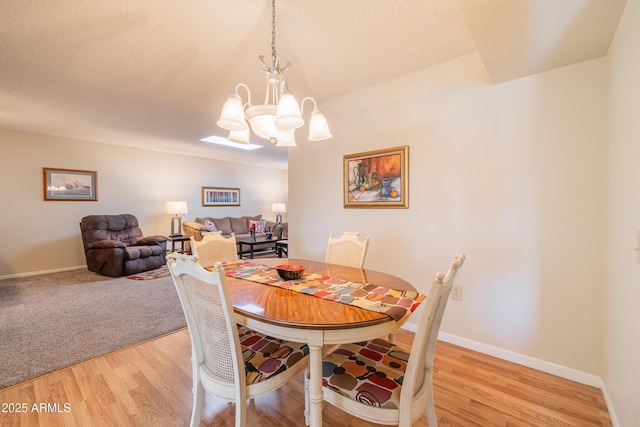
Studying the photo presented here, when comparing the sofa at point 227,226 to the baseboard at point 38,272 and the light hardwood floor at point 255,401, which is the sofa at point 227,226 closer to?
the baseboard at point 38,272

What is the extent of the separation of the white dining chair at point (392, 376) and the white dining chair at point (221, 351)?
0.22 meters

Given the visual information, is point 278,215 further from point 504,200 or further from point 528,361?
point 528,361

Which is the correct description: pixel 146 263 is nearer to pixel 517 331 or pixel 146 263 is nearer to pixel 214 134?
pixel 214 134

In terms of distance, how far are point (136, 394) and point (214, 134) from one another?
3.81m

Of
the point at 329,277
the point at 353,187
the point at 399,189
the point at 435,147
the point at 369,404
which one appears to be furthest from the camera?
the point at 353,187

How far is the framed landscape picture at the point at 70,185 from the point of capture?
14.7 ft

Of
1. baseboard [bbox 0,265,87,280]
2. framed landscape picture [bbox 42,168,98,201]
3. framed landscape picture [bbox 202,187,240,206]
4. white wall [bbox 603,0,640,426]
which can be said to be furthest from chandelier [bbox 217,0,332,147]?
framed landscape picture [bbox 202,187,240,206]

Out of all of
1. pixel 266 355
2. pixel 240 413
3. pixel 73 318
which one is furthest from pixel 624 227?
pixel 73 318

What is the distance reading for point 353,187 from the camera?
9.23ft

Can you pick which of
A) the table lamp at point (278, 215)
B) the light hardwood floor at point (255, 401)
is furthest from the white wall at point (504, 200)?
the table lamp at point (278, 215)

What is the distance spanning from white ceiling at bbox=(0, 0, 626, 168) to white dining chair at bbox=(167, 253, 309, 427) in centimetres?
159

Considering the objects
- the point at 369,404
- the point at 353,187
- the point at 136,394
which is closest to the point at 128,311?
the point at 136,394

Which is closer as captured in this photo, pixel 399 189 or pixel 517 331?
pixel 517 331

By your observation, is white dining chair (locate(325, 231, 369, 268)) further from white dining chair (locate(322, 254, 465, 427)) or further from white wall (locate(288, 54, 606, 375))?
white dining chair (locate(322, 254, 465, 427))
